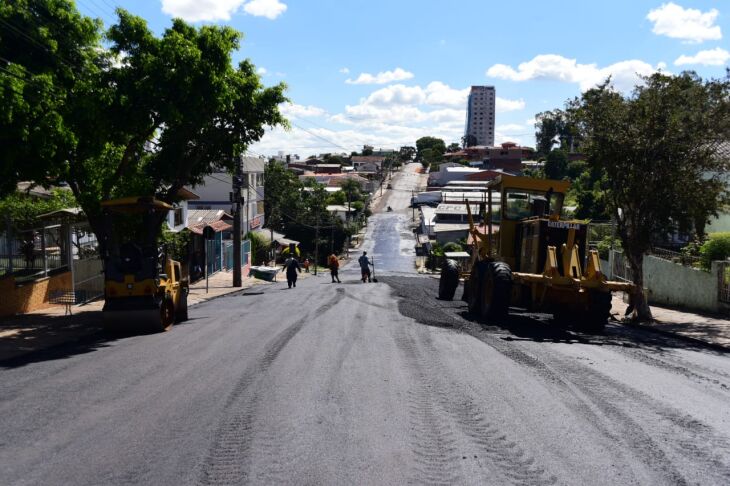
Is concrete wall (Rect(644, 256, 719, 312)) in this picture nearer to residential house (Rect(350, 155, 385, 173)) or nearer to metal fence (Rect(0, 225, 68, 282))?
metal fence (Rect(0, 225, 68, 282))

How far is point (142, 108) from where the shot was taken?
51.6 feet

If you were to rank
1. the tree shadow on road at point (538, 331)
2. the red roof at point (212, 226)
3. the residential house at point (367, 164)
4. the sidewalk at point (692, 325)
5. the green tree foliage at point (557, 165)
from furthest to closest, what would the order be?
the residential house at point (367, 164) → the green tree foliage at point (557, 165) → the red roof at point (212, 226) → the sidewalk at point (692, 325) → the tree shadow on road at point (538, 331)

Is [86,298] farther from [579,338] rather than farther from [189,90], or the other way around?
[579,338]

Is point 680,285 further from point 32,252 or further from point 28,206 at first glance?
point 28,206

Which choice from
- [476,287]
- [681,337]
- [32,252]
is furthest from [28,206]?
[681,337]

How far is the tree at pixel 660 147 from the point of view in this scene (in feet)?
55.1

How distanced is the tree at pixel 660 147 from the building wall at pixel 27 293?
1466 centimetres

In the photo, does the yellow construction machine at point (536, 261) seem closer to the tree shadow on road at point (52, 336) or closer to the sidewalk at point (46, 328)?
the tree shadow on road at point (52, 336)

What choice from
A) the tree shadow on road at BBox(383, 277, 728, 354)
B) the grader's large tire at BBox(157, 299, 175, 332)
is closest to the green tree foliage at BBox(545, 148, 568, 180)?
the tree shadow on road at BBox(383, 277, 728, 354)

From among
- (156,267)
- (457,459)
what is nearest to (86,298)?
(156,267)

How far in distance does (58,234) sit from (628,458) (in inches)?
667

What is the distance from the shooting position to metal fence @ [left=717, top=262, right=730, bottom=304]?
18594mm

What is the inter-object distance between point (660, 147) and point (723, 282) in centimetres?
463

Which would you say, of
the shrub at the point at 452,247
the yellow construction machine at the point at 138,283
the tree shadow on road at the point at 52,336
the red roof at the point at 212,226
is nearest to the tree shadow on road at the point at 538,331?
the yellow construction machine at the point at 138,283
